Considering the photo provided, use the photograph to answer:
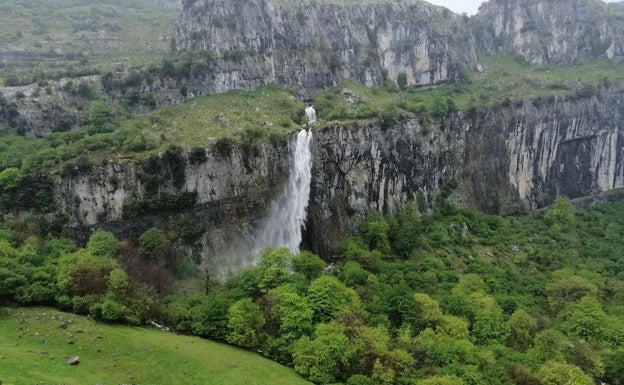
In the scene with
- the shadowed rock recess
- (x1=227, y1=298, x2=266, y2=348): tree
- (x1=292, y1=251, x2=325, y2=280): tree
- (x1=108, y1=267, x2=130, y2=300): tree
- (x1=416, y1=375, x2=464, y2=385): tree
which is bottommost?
(x1=416, y1=375, x2=464, y2=385): tree

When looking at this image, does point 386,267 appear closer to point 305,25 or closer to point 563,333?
point 563,333

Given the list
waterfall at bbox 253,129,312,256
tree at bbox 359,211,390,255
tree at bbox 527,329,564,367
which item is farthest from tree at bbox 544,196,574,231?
waterfall at bbox 253,129,312,256

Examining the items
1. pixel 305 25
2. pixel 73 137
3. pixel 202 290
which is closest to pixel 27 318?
pixel 202 290

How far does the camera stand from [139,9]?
130 meters

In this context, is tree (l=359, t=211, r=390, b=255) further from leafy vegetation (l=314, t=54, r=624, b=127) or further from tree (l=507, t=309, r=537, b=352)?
tree (l=507, t=309, r=537, b=352)

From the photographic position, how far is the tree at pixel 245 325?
4656 centimetres

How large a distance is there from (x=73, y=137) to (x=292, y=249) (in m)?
28.8

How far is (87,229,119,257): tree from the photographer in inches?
2132

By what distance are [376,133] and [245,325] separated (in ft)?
132

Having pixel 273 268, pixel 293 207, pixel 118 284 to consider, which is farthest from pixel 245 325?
pixel 293 207

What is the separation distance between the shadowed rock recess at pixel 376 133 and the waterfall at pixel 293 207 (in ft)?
4.05

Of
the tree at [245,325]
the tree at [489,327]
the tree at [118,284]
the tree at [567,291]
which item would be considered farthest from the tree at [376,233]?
the tree at [118,284]

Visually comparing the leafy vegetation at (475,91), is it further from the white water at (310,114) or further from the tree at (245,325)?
the tree at (245,325)

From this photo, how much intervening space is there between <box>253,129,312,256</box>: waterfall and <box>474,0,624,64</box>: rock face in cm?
7570
